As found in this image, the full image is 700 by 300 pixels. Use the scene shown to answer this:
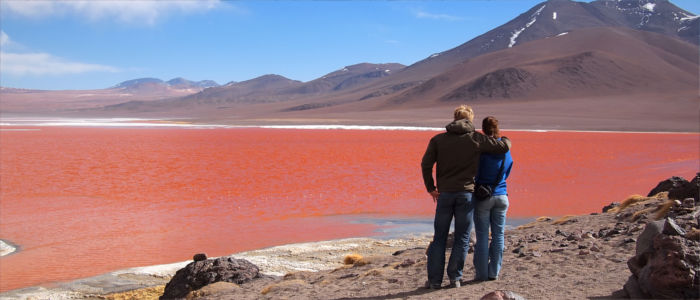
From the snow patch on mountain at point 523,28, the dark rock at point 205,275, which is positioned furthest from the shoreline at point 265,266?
the snow patch on mountain at point 523,28

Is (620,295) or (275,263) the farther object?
(275,263)

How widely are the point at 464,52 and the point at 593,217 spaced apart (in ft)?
513

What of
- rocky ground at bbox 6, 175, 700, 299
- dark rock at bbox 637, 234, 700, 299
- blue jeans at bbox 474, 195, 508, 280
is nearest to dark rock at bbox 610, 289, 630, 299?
rocky ground at bbox 6, 175, 700, 299

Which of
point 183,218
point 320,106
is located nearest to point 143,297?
point 183,218

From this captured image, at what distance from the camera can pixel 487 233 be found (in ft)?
14.9

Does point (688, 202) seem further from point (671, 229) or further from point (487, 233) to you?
point (487, 233)

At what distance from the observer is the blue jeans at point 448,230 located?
14.3ft

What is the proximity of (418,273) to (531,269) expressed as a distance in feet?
3.03

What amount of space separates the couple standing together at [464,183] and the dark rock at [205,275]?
221 centimetres

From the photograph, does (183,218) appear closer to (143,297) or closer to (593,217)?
(143,297)

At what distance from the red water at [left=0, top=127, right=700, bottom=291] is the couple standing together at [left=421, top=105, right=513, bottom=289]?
4964mm

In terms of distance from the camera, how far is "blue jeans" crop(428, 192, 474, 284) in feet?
14.3

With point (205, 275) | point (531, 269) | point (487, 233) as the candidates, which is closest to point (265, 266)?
point (205, 275)

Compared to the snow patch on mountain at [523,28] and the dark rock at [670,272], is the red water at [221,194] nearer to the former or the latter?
the dark rock at [670,272]
